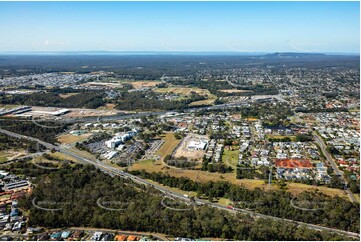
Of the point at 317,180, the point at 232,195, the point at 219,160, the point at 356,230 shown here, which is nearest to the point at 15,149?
the point at 219,160

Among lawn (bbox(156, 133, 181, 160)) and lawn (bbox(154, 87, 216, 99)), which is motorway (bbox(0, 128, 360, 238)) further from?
lawn (bbox(154, 87, 216, 99))

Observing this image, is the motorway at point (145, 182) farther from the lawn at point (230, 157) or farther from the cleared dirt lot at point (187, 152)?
the lawn at point (230, 157)

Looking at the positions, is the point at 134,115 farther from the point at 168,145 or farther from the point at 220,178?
the point at 220,178

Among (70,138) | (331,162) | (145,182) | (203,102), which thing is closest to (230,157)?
(331,162)

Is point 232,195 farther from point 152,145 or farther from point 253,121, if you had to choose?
point 253,121

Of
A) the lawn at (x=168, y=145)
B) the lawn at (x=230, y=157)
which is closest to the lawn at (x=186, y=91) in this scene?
the lawn at (x=168, y=145)

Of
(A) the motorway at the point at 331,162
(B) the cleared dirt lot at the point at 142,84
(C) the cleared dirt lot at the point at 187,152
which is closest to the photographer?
(A) the motorway at the point at 331,162

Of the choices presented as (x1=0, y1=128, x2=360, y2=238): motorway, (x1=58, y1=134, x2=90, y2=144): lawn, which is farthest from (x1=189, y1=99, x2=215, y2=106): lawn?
(x1=0, y1=128, x2=360, y2=238): motorway

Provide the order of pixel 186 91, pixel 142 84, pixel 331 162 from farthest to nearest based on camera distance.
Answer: pixel 142 84 → pixel 186 91 → pixel 331 162

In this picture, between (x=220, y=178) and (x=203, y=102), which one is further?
(x=203, y=102)
